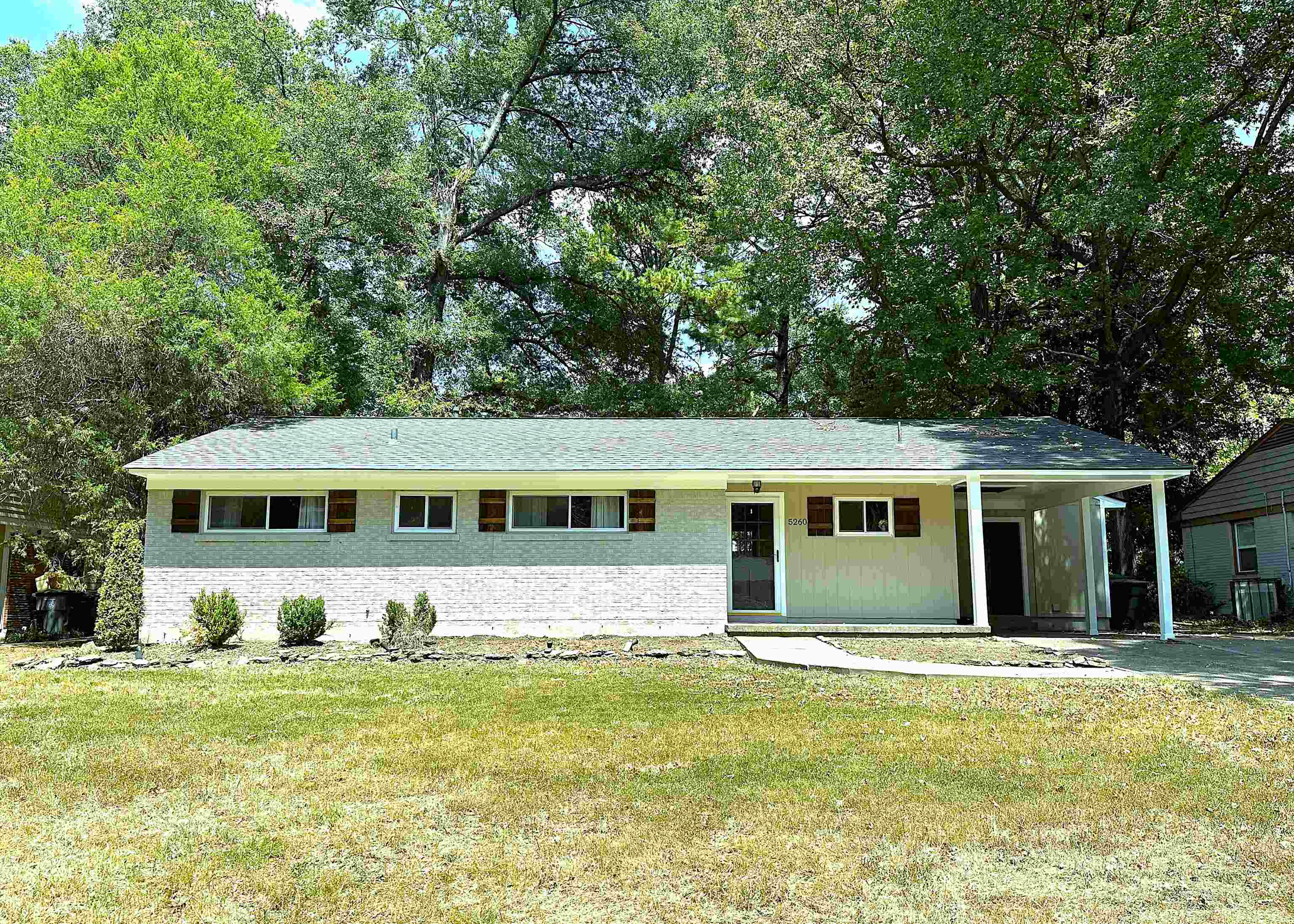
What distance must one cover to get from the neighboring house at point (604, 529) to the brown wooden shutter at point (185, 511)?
2cm

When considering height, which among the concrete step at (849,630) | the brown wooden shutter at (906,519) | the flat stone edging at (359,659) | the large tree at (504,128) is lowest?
the flat stone edging at (359,659)

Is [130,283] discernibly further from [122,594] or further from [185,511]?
[122,594]

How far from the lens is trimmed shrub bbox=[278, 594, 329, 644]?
1409 cm

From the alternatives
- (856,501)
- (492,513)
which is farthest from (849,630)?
(492,513)

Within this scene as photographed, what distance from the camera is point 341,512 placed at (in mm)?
15273

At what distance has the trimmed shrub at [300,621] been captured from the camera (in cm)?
1409

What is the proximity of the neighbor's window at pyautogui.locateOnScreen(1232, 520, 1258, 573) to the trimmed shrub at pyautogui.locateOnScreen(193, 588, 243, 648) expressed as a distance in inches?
846

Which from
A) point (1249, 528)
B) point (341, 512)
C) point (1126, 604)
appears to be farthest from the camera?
point (1249, 528)

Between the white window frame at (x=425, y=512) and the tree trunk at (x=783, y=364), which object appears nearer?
the white window frame at (x=425, y=512)

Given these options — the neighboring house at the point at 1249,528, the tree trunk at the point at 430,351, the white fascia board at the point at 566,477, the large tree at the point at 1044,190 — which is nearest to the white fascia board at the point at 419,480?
the white fascia board at the point at 566,477

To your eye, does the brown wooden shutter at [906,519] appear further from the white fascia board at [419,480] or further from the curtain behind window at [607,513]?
the curtain behind window at [607,513]

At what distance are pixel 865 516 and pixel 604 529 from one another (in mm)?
4495

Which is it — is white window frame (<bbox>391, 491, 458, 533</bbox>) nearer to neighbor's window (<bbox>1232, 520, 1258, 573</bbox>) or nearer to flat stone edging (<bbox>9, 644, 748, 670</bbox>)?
flat stone edging (<bbox>9, 644, 748, 670</bbox>)

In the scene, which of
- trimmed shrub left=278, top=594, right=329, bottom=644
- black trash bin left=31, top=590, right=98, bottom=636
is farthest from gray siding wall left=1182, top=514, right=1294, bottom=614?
black trash bin left=31, top=590, right=98, bottom=636
